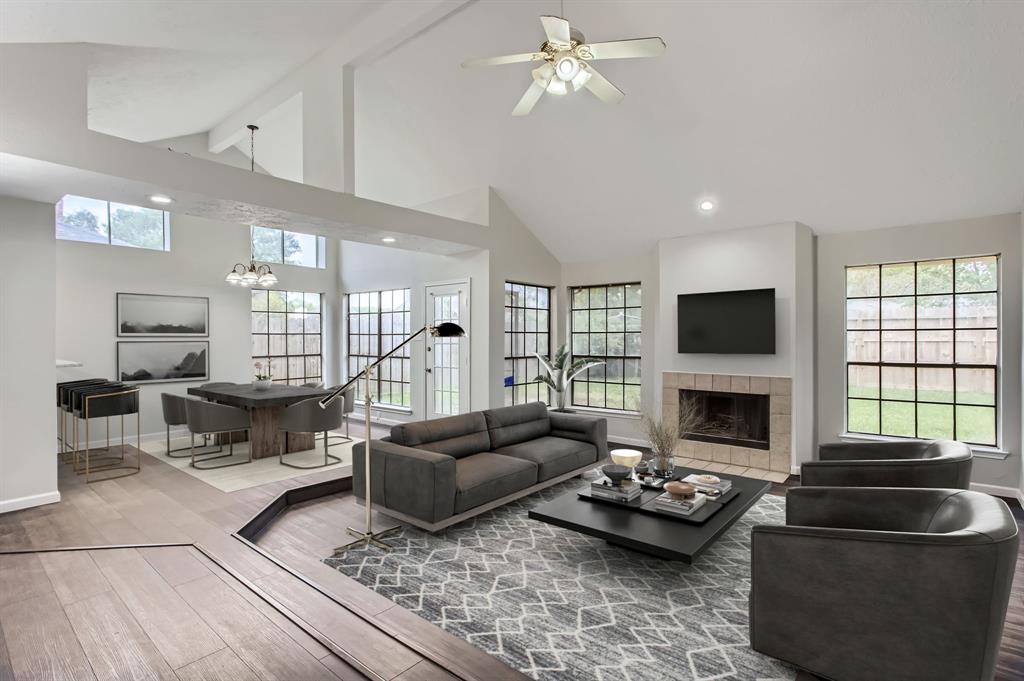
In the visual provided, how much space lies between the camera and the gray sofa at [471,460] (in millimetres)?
3551

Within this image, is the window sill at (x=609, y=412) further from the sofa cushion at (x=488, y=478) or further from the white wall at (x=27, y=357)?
the white wall at (x=27, y=357)

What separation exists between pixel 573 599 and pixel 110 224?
23.1 ft

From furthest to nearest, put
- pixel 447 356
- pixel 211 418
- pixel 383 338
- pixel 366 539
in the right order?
pixel 383 338
pixel 447 356
pixel 211 418
pixel 366 539

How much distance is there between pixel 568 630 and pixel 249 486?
11.0 ft

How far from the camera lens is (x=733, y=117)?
4469 millimetres

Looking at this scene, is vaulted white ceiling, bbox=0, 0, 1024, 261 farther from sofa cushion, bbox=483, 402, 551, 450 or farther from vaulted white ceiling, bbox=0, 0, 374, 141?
sofa cushion, bbox=483, 402, 551, 450

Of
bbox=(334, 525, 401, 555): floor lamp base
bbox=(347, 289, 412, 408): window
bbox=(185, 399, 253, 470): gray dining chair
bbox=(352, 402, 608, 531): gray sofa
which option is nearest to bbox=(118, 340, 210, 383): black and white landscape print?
bbox=(185, 399, 253, 470): gray dining chair

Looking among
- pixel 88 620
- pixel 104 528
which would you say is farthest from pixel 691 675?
pixel 104 528

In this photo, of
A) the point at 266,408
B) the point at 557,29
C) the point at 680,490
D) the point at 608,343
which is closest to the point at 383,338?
the point at 266,408

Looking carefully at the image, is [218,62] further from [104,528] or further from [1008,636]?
[1008,636]

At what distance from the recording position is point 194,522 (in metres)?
3.69

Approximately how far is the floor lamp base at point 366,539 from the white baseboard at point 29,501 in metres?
2.48

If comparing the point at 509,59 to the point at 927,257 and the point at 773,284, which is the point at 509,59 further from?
the point at 927,257

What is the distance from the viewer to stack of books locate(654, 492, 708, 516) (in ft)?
10.3
